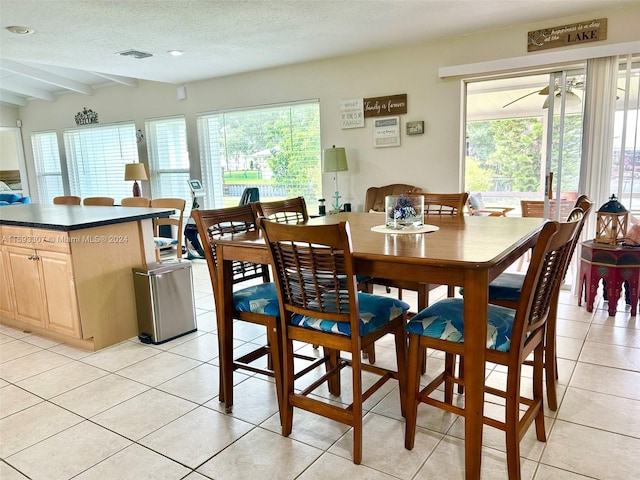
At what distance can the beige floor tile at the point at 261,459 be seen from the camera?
5.69 ft

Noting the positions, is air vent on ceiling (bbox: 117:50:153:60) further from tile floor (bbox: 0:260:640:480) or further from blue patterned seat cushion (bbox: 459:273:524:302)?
blue patterned seat cushion (bbox: 459:273:524:302)

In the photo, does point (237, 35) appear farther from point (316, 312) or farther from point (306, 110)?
point (316, 312)

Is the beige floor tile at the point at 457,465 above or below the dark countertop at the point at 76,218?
below

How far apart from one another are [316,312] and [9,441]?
4.99ft

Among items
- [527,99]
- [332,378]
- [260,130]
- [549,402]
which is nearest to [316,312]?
[332,378]

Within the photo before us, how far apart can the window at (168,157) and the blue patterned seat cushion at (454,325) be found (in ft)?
17.0

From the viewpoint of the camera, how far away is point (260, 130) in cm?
554

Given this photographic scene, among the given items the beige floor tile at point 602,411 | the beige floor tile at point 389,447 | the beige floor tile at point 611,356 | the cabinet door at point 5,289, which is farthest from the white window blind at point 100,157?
the beige floor tile at point 602,411

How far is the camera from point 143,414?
2197 mm

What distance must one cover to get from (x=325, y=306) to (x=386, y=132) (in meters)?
3.18

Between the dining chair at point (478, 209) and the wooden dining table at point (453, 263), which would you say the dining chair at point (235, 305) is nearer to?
the wooden dining table at point (453, 263)

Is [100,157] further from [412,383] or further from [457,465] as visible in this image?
[457,465]

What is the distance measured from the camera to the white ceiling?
3.23m

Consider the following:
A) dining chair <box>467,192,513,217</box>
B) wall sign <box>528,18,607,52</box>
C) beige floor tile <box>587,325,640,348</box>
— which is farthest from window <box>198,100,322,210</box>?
beige floor tile <box>587,325,640,348</box>
